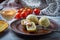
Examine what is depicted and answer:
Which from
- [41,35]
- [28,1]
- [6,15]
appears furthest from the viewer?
[28,1]

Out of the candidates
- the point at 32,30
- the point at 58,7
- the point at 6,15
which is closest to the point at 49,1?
the point at 58,7

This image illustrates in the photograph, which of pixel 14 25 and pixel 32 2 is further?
pixel 32 2

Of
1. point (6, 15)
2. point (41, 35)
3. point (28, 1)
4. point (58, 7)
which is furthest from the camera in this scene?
point (28, 1)

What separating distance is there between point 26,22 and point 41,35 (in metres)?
0.12

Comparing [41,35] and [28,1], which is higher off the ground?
[28,1]

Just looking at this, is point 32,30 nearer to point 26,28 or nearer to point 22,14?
point 26,28

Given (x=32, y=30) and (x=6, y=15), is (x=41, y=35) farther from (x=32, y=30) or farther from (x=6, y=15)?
(x=6, y=15)

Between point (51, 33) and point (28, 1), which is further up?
point (28, 1)

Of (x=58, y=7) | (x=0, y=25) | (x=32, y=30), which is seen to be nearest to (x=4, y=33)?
(x=0, y=25)

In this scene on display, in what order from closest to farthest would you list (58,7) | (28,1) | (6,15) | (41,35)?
1. (41,35)
2. (6,15)
3. (58,7)
4. (28,1)

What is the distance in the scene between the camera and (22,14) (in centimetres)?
105

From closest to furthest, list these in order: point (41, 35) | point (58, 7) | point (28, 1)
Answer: point (41, 35), point (58, 7), point (28, 1)

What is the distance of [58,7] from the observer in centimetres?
120

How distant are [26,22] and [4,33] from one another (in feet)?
0.46
